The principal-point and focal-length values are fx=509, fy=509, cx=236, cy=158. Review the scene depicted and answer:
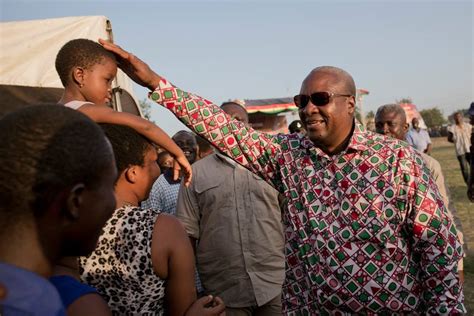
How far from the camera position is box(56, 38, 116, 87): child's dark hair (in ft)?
8.84

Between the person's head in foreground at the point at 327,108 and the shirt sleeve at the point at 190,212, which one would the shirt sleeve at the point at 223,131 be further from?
the shirt sleeve at the point at 190,212

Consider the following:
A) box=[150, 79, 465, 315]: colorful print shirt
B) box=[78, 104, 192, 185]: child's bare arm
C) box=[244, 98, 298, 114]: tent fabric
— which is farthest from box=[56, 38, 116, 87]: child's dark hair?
box=[244, 98, 298, 114]: tent fabric

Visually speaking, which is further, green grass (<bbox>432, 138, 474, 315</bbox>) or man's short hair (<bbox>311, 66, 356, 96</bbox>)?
green grass (<bbox>432, 138, 474, 315</bbox>)

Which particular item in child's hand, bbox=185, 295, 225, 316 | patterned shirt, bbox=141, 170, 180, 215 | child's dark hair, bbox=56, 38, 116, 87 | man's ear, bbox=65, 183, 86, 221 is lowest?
patterned shirt, bbox=141, 170, 180, 215

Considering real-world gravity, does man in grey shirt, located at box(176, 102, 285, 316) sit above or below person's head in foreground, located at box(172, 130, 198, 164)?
below

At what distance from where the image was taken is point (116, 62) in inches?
111

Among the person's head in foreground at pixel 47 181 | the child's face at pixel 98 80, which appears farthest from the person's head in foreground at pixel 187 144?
the person's head in foreground at pixel 47 181

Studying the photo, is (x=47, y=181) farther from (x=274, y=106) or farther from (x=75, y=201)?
(x=274, y=106)

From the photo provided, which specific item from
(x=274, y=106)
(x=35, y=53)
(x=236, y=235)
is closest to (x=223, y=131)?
(x=236, y=235)

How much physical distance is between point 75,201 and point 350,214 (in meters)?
1.62

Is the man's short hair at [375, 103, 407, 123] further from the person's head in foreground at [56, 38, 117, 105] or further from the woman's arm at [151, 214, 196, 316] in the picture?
the woman's arm at [151, 214, 196, 316]

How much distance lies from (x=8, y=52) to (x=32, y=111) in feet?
13.0

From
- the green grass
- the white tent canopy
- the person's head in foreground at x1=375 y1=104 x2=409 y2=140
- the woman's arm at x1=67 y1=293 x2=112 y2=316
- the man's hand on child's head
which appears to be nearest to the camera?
the woman's arm at x1=67 y1=293 x2=112 y2=316

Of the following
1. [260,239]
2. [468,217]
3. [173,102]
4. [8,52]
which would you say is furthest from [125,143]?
[468,217]
